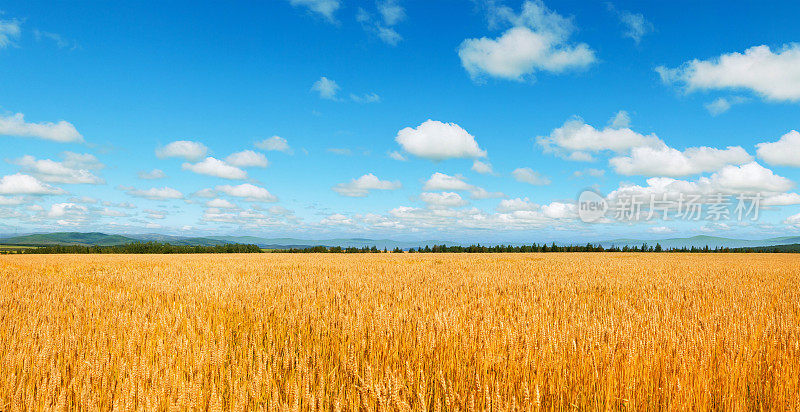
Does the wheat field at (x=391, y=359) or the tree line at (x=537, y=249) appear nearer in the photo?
the wheat field at (x=391, y=359)

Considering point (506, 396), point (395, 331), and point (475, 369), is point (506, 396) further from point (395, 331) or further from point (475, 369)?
point (395, 331)

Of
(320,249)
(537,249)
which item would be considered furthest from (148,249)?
(537,249)

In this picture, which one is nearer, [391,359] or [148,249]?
[391,359]

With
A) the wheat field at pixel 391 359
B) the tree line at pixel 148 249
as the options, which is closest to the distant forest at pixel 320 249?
the tree line at pixel 148 249

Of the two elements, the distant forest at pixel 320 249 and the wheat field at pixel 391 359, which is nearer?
the wheat field at pixel 391 359

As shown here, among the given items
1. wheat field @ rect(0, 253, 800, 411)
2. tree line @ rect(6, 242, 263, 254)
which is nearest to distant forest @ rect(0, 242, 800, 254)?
tree line @ rect(6, 242, 263, 254)

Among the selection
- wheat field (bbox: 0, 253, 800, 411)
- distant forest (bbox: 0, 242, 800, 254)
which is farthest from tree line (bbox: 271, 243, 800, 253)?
wheat field (bbox: 0, 253, 800, 411)

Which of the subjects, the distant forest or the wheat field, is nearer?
the wheat field

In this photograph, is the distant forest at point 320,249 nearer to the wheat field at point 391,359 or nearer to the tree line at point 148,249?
the tree line at point 148,249

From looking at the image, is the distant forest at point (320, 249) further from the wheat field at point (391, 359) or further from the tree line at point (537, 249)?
the wheat field at point (391, 359)

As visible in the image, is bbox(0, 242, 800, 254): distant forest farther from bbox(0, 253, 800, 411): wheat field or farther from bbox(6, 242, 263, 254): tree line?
bbox(0, 253, 800, 411): wheat field

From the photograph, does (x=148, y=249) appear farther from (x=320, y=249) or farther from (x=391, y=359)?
(x=391, y=359)

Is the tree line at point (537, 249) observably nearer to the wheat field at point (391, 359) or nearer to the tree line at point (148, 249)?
the tree line at point (148, 249)

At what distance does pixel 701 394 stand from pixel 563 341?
51.9 inches
